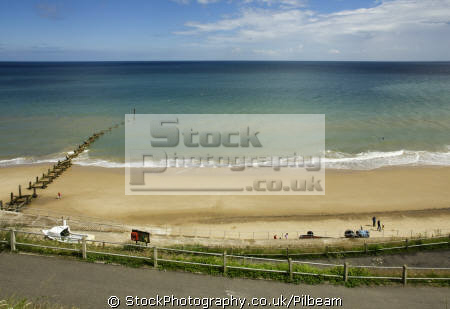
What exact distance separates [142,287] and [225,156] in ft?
91.1

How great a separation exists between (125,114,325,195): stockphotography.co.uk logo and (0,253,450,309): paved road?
18.0 m

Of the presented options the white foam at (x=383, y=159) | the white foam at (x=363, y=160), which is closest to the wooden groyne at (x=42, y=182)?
the white foam at (x=363, y=160)

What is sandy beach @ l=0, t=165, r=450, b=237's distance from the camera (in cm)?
2323

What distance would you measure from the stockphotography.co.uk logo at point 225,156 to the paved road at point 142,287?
59.0 feet

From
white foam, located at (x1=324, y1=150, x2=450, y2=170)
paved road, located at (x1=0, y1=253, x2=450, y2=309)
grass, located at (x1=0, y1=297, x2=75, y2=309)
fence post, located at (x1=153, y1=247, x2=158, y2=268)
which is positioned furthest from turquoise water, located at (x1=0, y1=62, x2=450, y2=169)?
grass, located at (x1=0, y1=297, x2=75, y2=309)

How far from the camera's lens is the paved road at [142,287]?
9.08 meters

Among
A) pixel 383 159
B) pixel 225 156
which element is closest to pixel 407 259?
pixel 225 156

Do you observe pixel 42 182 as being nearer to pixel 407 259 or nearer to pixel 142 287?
pixel 142 287

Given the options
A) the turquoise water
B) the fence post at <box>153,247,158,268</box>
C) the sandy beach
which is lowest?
the sandy beach

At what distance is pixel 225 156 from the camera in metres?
37.0

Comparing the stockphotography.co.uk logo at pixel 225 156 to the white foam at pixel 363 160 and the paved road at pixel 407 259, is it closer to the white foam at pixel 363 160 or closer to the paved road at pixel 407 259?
the white foam at pixel 363 160

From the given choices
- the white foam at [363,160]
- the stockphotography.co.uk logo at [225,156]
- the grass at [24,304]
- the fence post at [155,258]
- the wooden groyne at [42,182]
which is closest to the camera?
the grass at [24,304]

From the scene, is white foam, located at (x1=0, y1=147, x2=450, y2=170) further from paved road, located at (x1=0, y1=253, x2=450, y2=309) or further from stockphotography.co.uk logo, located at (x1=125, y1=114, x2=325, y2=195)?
paved road, located at (x1=0, y1=253, x2=450, y2=309)

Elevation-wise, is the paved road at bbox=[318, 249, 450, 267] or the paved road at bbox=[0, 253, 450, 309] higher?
the paved road at bbox=[0, 253, 450, 309]
